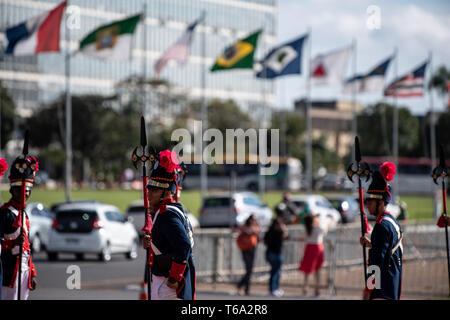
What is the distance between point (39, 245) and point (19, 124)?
4906 centimetres

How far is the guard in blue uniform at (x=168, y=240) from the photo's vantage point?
7719 mm

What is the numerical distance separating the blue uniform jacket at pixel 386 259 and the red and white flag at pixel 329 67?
3123cm

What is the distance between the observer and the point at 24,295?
9.03 m

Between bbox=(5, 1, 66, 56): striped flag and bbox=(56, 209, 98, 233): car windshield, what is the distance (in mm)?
7148

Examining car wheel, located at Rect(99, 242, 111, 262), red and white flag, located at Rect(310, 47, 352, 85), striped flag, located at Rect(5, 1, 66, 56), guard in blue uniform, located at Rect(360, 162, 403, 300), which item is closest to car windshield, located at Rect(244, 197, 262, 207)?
red and white flag, located at Rect(310, 47, 352, 85)

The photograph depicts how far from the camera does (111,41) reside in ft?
99.6

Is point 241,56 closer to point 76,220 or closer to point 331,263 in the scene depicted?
point 76,220

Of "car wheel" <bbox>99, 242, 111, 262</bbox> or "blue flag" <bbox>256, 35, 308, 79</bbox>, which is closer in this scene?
"car wheel" <bbox>99, 242, 111, 262</bbox>

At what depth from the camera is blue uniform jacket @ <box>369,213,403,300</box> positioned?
8328 millimetres

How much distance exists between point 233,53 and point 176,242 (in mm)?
27474

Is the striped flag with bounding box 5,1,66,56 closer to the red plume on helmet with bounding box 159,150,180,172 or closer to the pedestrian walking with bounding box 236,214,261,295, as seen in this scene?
the pedestrian walking with bounding box 236,214,261,295

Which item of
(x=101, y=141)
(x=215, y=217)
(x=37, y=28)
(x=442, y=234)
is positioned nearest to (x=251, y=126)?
(x=101, y=141)

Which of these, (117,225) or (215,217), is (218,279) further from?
(215,217)
